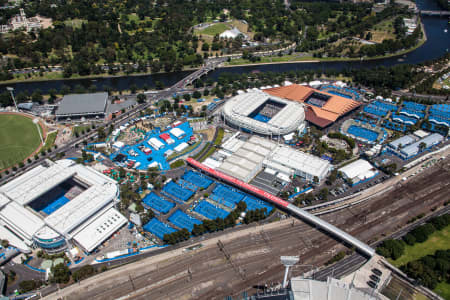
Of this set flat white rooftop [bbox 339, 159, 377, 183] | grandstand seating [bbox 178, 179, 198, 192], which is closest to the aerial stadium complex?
grandstand seating [bbox 178, 179, 198, 192]

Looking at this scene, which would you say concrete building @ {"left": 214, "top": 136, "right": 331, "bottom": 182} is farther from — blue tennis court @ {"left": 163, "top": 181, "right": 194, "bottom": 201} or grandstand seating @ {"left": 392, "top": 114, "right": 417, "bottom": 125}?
grandstand seating @ {"left": 392, "top": 114, "right": 417, "bottom": 125}

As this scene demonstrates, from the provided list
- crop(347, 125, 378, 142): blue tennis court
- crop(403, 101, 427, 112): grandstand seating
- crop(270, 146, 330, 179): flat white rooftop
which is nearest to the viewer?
crop(270, 146, 330, 179): flat white rooftop

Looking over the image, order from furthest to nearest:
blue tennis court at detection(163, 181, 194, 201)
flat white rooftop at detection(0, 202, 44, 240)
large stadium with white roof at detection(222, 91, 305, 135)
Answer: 1. large stadium with white roof at detection(222, 91, 305, 135)
2. blue tennis court at detection(163, 181, 194, 201)
3. flat white rooftop at detection(0, 202, 44, 240)

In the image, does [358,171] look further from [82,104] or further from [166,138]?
[82,104]

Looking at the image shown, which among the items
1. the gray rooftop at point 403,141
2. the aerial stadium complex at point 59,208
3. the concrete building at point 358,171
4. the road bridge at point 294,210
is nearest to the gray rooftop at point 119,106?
the aerial stadium complex at point 59,208

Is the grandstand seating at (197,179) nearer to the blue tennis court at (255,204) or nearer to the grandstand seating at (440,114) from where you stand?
the blue tennis court at (255,204)

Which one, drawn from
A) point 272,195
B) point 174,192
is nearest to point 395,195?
point 272,195
